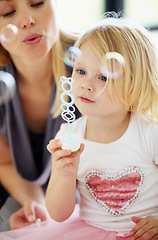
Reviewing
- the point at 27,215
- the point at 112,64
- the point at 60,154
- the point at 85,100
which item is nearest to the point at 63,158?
the point at 60,154

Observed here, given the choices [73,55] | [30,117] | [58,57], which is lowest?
[30,117]

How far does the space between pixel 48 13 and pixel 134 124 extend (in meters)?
0.46

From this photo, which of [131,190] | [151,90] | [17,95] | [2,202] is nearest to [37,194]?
[2,202]

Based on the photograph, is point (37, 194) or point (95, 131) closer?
point (95, 131)

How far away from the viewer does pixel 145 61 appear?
901mm

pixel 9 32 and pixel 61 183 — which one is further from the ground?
pixel 9 32

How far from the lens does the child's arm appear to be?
0.85 m

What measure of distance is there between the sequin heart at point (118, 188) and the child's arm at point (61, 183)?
78 mm

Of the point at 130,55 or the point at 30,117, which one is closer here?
the point at 130,55

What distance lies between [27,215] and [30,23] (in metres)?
0.64

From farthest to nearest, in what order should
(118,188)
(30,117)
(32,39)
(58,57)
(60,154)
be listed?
1. (30,117)
2. (58,57)
3. (32,39)
4. (118,188)
5. (60,154)

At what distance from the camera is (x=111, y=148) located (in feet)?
3.15

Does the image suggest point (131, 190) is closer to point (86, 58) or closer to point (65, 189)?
point (65, 189)

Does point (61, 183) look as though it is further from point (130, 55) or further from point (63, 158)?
point (130, 55)
